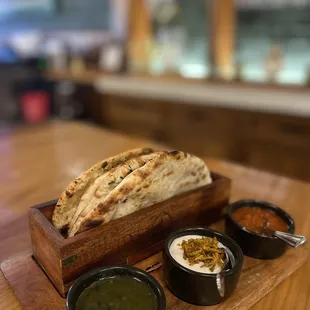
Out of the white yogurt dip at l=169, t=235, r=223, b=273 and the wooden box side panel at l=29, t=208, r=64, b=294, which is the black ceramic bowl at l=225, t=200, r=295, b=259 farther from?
the wooden box side panel at l=29, t=208, r=64, b=294

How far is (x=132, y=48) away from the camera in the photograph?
3.69 meters

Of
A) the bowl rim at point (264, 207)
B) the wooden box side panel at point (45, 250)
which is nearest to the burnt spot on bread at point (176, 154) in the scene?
the bowl rim at point (264, 207)

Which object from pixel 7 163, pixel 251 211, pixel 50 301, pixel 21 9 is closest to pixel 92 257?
pixel 50 301

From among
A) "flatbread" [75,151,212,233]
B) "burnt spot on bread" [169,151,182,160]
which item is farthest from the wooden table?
"burnt spot on bread" [169,151,182,160]

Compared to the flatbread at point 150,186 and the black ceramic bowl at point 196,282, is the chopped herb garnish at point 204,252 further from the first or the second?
the flatbread at point 150,186

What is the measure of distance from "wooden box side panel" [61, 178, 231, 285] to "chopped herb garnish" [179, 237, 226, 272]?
3.8 inches

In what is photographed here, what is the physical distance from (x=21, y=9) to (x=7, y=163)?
365 cm

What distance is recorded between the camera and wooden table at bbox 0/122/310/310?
0.81 m

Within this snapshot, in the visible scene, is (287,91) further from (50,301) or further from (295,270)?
(50,301)

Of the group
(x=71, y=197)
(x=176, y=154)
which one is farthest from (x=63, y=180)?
(x=176, y=154)

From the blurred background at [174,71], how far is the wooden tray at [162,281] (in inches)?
53.3

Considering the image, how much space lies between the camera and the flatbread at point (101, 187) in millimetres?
798

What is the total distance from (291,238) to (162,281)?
0.34 m

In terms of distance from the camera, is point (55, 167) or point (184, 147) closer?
point (55, 167)
